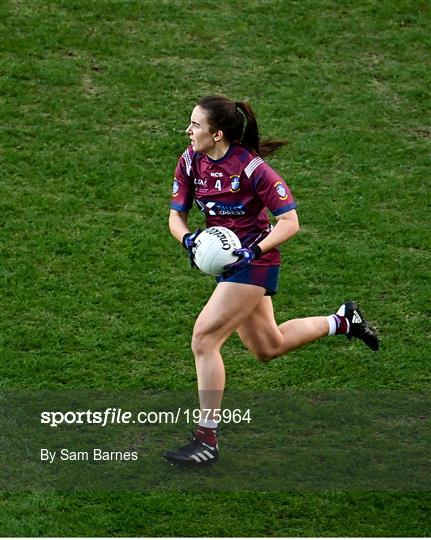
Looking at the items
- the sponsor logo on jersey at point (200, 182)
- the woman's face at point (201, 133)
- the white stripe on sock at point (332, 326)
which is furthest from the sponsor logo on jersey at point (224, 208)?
the white stripe on sock at point (332, 326)

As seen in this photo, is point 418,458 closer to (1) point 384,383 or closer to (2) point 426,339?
(1) point 384,383

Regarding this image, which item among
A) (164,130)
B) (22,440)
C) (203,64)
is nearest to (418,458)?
(22,440)

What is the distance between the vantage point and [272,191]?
772cm

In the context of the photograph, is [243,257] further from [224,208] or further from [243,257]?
[224,208]

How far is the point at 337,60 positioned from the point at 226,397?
5612 millimetres

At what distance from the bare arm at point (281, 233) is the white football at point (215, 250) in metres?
0.16

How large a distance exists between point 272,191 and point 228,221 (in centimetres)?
35

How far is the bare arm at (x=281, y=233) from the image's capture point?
7.68m

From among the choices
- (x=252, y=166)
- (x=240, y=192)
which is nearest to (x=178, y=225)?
(x=240, y=192)

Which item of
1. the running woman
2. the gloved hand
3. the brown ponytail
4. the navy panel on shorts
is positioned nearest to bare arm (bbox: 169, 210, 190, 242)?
the running woman

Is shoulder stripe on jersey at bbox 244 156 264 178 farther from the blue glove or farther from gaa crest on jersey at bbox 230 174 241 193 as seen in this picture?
the blue glove

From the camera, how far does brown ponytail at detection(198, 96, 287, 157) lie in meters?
7.76

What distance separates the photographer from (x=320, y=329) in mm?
8609

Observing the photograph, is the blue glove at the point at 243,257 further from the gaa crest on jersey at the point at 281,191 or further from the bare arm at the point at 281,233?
the gaa crest on jersey at the point at 281,191
